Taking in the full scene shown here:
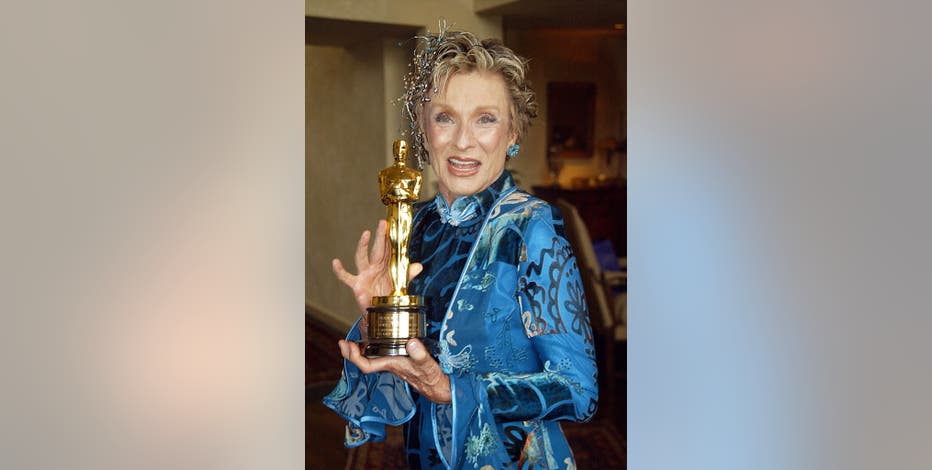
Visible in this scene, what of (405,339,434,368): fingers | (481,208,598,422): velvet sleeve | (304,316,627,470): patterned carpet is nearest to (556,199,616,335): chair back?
Result: (481,208,598,422): velvet sleeve

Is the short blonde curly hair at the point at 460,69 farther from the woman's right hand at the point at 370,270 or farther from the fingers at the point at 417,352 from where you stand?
the fingers at the point at 417,352

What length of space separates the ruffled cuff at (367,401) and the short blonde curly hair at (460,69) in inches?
22.6

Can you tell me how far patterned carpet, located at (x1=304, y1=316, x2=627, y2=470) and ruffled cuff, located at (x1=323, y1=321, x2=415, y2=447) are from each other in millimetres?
21

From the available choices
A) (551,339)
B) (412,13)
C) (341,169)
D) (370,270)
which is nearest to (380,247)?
(370,270)

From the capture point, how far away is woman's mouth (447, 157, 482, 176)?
8.59 ft

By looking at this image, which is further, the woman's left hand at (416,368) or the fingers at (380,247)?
the fingers at (380,247)

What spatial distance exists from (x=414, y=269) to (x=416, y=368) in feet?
0.88

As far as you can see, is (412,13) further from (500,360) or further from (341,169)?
(500,360)

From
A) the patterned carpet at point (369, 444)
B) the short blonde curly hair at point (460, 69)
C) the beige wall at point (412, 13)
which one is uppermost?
the beige wall at point (412, 13)

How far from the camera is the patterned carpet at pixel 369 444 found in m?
2.58

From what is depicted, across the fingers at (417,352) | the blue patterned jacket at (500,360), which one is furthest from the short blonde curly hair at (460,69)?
the fingers at (417,352)
